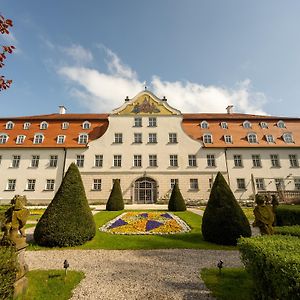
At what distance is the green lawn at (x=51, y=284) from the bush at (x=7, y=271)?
0.64 metres

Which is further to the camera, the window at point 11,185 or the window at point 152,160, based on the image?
the window at point 152,160

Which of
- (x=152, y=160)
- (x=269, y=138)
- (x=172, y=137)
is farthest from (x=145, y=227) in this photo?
(x=269, y=138)

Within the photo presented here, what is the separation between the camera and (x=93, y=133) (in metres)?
30.6

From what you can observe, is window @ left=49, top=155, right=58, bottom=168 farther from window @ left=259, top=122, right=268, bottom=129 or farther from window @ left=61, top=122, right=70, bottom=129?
window @ left=259, top=122, right=268, bottom=129

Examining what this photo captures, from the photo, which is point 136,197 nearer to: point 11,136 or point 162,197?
point 162,197

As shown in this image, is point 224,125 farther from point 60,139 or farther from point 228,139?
point 60,139

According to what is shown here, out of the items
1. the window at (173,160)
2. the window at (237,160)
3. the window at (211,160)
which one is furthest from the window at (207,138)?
the window at (173,160)

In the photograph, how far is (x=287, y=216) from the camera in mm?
11609

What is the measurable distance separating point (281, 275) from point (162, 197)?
24650 millimetres

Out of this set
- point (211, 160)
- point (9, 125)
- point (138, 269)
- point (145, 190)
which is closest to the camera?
point (138, 269)

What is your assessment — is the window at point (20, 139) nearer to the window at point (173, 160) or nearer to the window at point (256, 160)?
the window at point (173, 160)

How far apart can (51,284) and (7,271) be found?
1.69 m

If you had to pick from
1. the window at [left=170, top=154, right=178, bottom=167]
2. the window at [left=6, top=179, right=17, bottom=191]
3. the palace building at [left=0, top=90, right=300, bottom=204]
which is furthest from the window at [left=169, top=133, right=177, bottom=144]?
the window at [left=6, top=179, right=17, bottom=191]

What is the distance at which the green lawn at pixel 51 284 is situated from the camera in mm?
4699
